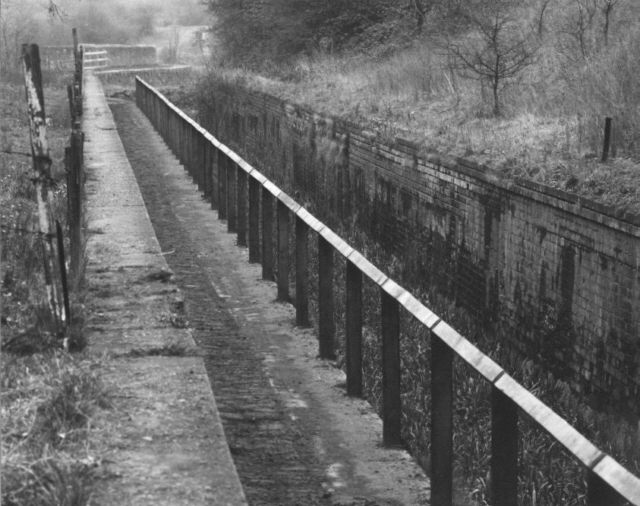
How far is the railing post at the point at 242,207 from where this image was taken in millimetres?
10453

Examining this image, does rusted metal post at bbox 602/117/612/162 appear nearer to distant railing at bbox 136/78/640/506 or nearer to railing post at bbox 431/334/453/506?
distant railing at bbox 136/78/640/506

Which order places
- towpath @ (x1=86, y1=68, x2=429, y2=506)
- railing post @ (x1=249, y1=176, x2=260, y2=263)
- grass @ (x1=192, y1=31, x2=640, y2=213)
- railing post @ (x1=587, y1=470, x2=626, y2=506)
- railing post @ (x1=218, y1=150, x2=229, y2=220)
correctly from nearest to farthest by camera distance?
railing post @ (x1=587, y1=470, x2=626, y2=506)
towpath @ (x1=86, y1=68, x2=429, y2=506)
railing post @ (x1=249, y1=176, x2=260, y2=263)
grass @ (x1=192, y1=31, x2=640, y2=213)
railing post @ (x1=218, y1=150, x2=229, y2=220)

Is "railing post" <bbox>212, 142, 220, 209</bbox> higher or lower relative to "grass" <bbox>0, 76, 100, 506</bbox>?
lower

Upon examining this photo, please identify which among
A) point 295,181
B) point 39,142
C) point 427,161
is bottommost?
point 295,181

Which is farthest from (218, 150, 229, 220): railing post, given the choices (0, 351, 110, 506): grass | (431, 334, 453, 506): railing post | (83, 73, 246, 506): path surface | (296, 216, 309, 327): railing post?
(431, 334, 453, 506): railing post

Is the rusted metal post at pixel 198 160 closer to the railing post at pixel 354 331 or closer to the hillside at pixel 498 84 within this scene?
the hillside at pixel 498 84

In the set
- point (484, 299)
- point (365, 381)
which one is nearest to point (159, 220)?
point (484, 299)

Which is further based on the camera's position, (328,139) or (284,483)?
(328,139)

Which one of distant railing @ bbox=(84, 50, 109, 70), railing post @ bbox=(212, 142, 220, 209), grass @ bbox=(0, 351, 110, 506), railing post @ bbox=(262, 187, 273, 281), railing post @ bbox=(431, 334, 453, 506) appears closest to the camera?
grass @ bbox=(0, 351, 110, 506)

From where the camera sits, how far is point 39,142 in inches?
223

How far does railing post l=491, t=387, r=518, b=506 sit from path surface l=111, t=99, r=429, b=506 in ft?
2.53

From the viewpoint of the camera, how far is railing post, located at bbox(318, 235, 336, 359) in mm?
Answer: 6680

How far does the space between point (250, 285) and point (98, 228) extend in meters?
1.16

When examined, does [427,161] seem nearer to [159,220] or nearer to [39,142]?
[159,220]
